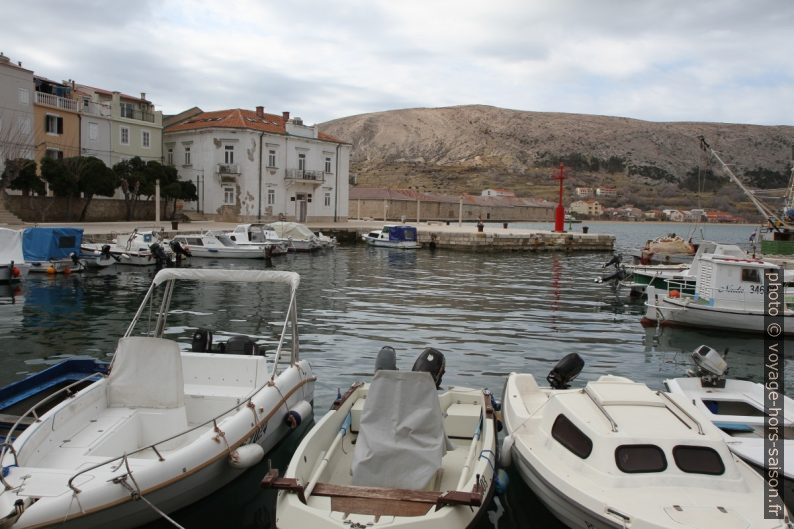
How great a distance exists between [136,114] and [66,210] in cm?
1373

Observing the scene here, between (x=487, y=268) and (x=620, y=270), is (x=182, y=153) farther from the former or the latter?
(x=620, y=270)

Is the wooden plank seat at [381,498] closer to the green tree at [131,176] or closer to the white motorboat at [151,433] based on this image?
the white motorboat at [151,433]

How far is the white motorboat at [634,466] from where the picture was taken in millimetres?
6191

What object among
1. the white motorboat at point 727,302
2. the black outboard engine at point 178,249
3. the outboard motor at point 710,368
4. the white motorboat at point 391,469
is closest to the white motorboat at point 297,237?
the black outboard engine at point 178,249

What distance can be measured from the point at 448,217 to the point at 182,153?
5840 cm

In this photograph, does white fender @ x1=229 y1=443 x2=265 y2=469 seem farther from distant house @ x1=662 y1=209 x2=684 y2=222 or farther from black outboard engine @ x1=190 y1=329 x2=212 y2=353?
distant house @ x1=662 y1=209 x2=684 y2=222

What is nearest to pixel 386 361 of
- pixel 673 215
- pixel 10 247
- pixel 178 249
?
pixel 10 247

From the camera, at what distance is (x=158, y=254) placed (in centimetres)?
3319

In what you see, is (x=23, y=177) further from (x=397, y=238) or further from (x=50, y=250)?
(x=397, y=238)

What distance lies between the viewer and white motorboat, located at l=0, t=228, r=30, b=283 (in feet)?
85.5

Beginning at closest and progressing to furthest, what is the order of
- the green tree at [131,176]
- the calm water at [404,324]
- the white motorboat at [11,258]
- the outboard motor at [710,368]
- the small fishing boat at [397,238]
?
1. the outboard motor at [710,368]
2. the calm water at [404,324]
3. the white motorboat at [11,258]
4. the green tree at [131,176]
5. the small fishing boat at [397,238]

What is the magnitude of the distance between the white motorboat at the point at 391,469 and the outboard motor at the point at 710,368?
438 cm

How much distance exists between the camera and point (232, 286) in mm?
26688

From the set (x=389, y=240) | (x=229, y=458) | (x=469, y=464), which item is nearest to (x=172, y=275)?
(x=229, y=458)
